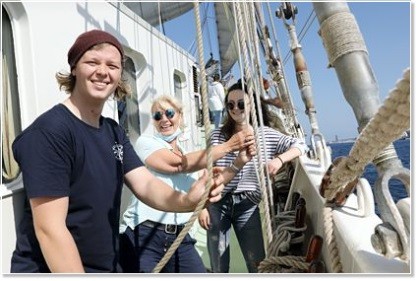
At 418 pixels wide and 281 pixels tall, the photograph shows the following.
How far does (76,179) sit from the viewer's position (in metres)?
0.97

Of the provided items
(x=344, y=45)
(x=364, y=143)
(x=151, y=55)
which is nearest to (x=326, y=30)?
(x=344, y=45)

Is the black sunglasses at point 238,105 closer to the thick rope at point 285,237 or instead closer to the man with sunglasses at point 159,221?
the man with sunglasses at point 159,221

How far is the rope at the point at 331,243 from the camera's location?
1.14 meters

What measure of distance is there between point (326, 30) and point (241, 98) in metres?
0.76

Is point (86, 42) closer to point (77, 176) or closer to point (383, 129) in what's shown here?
point (77, 176)

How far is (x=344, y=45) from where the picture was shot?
1126 mm

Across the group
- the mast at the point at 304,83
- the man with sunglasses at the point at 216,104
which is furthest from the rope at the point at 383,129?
the man with sunglasses at the point at 216,104

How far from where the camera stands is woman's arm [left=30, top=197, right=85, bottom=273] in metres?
0.88

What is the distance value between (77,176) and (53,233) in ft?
0.51

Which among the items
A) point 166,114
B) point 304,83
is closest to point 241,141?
point 166,114

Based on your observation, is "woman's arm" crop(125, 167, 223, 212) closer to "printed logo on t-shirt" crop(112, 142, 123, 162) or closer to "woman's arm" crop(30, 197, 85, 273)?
"printed logo on t-shirt" crop(112, 142, 123, 162)

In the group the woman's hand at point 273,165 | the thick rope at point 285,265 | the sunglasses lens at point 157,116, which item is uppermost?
the sunglasses lens at point 157,116

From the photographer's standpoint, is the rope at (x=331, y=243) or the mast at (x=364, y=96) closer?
the mast at (x=364, y=96)

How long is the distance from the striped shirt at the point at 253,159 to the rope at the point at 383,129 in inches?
32.6
